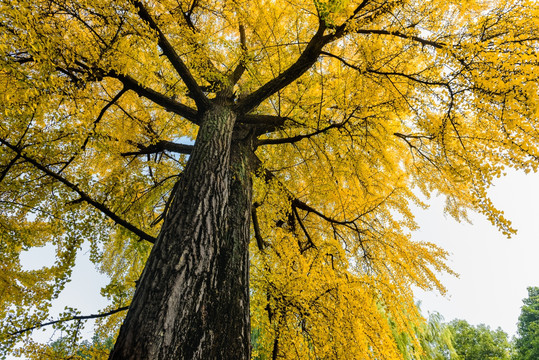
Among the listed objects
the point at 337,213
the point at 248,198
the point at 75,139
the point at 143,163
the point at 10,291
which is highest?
the point at 143,163

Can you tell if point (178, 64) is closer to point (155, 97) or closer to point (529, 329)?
point (155, 97)

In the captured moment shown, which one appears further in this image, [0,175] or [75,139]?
[75,139]

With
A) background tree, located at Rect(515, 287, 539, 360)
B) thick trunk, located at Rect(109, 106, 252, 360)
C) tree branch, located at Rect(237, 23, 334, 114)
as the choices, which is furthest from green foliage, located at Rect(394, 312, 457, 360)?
background tree, located at Rect(515, 287, 539, 360)

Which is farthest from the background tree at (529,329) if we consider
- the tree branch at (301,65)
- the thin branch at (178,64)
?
the thin branch at (178,64)

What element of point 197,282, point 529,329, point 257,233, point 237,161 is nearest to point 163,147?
point 237,161

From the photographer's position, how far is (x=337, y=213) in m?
3.41

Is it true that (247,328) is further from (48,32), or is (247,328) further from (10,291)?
(10,291)

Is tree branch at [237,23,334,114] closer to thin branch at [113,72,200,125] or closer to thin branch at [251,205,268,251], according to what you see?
thin branch at [113,72,200,125]

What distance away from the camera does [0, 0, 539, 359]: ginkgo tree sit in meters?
1.45

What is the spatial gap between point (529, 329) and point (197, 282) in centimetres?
2266

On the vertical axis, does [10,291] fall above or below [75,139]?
below

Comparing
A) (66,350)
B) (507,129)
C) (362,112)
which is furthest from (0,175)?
(507,129)

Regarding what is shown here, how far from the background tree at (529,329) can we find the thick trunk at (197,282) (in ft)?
65.0

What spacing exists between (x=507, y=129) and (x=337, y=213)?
1.95m
